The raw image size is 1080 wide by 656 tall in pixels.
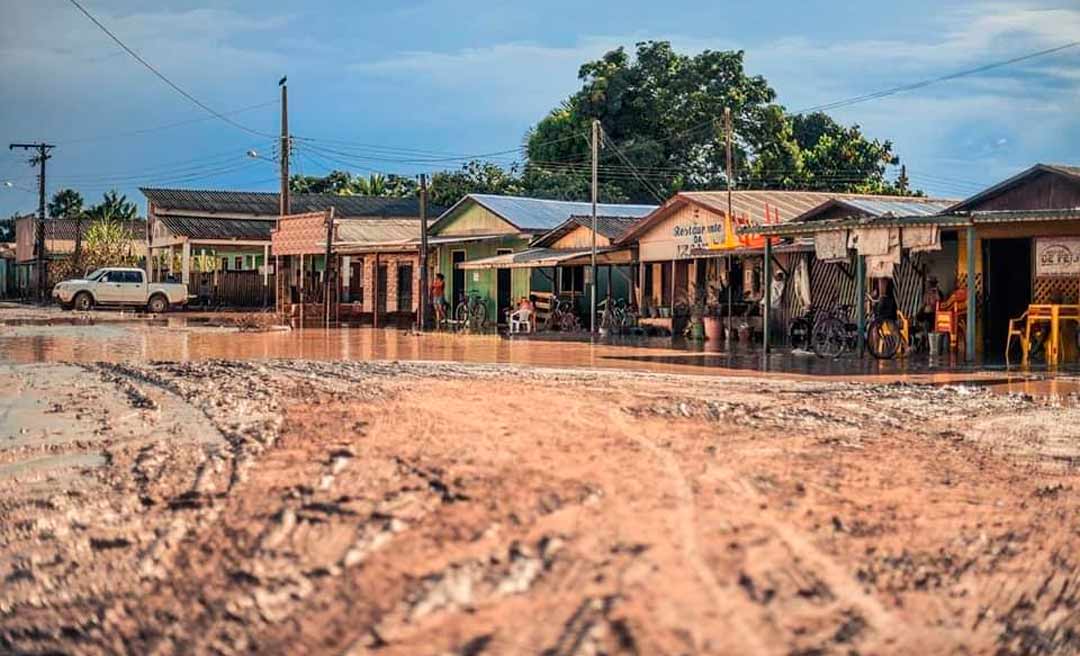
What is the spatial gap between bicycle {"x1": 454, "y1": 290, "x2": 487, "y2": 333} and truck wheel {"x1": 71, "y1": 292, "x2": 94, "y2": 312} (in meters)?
16.5

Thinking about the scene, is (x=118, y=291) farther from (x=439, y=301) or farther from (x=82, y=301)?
(x=439, y=301)

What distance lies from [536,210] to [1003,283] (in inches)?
730

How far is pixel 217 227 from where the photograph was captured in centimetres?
5506

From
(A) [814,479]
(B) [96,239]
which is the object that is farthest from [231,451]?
(B) [96,239]

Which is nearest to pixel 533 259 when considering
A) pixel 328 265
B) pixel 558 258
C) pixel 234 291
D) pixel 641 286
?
pixel 558 258

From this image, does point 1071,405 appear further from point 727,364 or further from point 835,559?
point 835,559

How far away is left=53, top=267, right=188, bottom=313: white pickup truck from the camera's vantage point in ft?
148

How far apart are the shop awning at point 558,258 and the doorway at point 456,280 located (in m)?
6.08

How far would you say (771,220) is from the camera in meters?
28.3

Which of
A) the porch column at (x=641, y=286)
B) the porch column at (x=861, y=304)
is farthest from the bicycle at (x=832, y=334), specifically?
the porch column at (x=641, y=286)

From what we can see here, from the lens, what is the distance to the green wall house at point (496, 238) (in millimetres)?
36594

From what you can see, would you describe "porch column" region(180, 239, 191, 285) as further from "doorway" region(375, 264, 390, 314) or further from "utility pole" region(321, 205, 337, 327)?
"utility pole" region(321, 205, 337, 327)

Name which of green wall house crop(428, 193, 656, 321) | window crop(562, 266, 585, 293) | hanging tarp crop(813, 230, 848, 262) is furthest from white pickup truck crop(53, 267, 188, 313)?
hanging tarp crop(813, 230, 848, 262)

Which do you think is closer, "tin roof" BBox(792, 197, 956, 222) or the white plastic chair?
"tin roof" BBox(792, 197, 956, 222)
